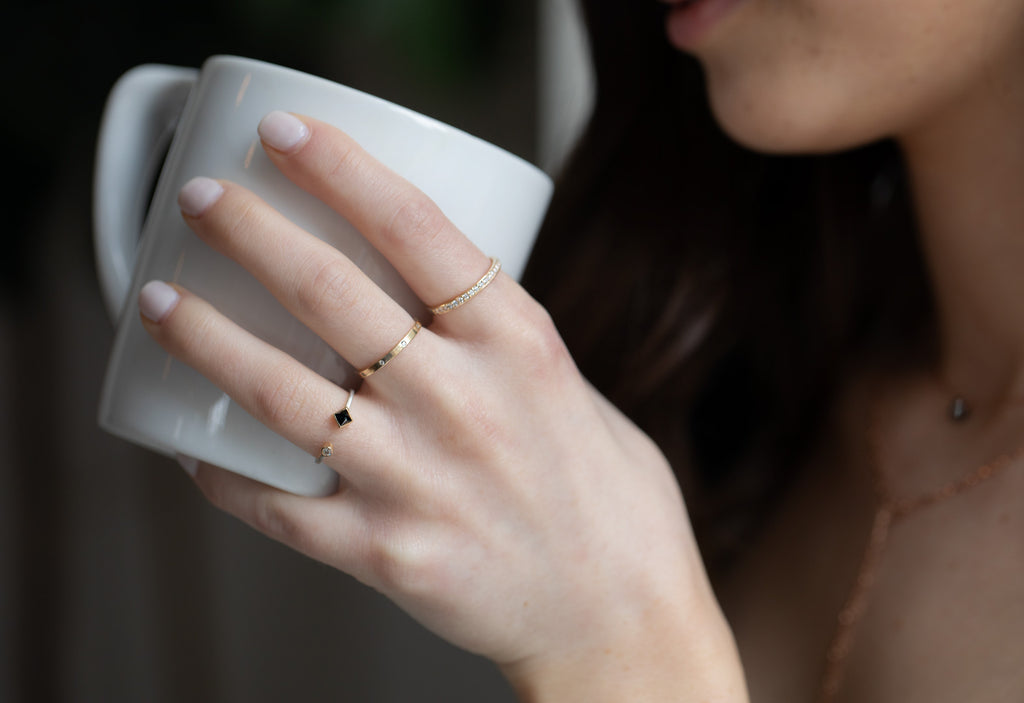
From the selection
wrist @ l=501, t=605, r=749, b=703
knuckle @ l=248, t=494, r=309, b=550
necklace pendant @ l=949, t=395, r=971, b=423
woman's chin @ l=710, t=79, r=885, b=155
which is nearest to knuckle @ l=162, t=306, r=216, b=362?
knuckle @ l=248, t=494, r=309, b=550

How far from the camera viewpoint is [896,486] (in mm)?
850

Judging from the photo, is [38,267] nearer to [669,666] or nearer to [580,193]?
[580,193]

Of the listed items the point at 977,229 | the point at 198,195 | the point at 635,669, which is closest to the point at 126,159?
the point at 198,195

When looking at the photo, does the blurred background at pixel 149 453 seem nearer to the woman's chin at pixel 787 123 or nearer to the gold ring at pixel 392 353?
the woman's chin at pixel 787 123

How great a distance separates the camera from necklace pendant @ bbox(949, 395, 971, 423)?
847 mm

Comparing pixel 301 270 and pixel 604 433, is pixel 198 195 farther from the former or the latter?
pixel 604 433

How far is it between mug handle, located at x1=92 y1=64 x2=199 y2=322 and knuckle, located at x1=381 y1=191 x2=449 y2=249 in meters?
0.19

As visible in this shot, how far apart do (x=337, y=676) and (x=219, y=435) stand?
101 cm

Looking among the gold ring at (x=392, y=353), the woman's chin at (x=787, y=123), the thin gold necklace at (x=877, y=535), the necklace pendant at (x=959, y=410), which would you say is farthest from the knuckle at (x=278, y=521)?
the necklace pendant at (x=959, y=410)

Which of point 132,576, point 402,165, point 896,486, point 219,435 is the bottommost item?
point 132,576

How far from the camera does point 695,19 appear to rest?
68 centimetres

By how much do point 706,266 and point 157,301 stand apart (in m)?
0.71

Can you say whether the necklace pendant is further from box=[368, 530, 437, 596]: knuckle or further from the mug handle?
the mug handle

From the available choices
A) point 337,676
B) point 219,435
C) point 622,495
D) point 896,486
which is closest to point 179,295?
point 219,435
